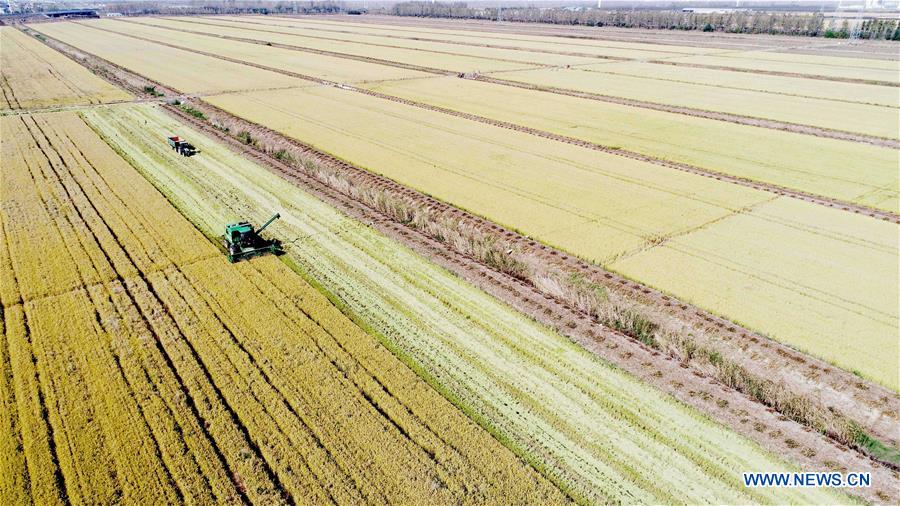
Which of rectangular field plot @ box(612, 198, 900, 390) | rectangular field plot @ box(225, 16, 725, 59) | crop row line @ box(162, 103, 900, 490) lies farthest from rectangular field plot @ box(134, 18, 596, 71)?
rectangular field plot @ box(612, 198, 900, 390)

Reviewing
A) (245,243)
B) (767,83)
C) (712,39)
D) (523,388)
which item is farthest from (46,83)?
(712,39)

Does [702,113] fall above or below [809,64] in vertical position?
below

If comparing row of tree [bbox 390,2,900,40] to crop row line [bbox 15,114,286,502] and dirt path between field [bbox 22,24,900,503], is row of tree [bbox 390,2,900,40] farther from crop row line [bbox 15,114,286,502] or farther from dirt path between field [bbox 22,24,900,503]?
crop row line [bbox 15,114,286,502]

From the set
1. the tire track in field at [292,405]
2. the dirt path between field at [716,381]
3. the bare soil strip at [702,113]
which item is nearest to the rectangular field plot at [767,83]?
the bare soil strip at [702,113]

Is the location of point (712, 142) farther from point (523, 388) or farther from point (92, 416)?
point (92, 416)

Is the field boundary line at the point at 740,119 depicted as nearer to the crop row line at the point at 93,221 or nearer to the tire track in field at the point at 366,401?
the tire track in field at the point at 366,401
